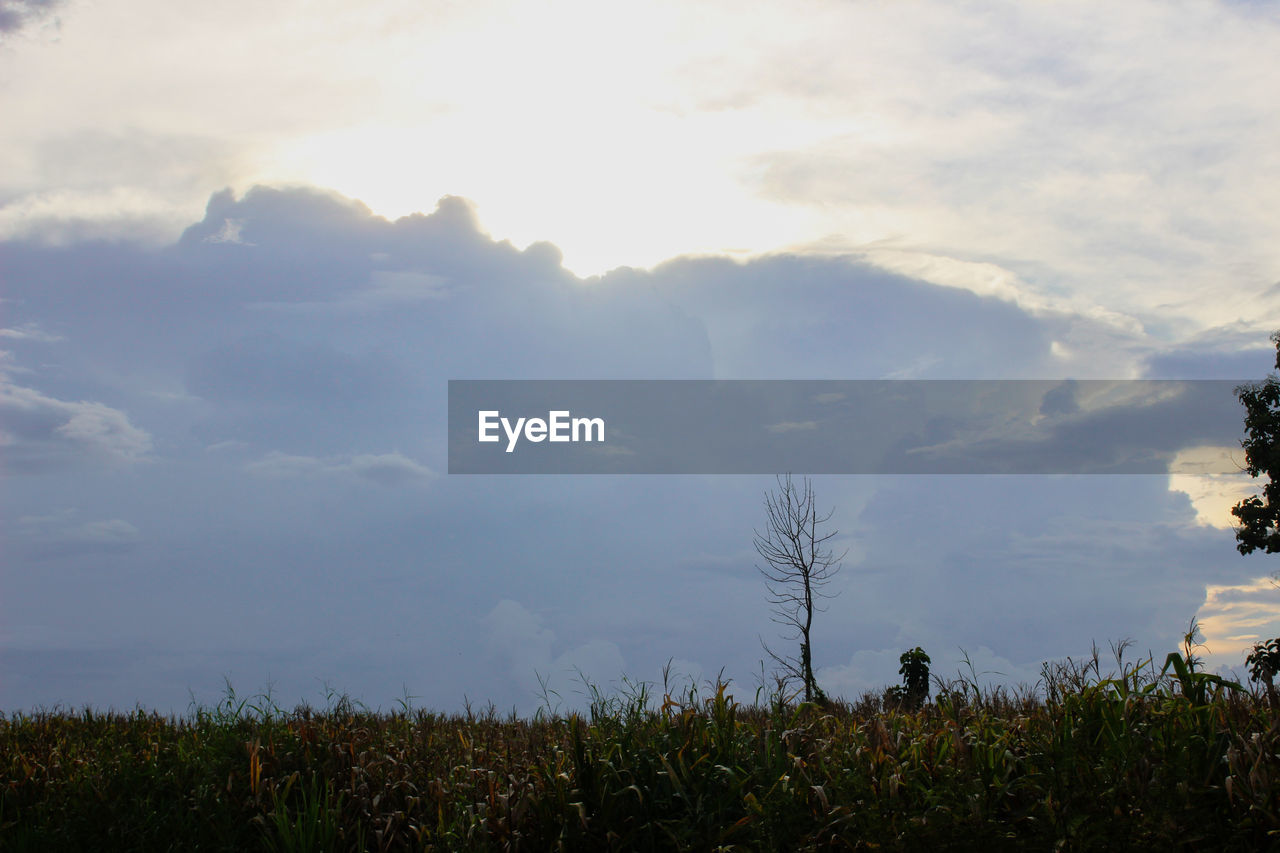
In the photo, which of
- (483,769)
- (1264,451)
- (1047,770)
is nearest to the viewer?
(1047,770)

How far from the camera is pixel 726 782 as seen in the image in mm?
6762

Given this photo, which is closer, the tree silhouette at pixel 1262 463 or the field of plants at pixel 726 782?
the field of plants at pixel 726 782

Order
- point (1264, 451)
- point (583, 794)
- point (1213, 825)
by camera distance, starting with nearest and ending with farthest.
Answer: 1. point (1213, 825)
2. point (583, 794)
3. point (1264, 451)

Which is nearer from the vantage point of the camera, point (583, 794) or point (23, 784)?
point (583, 794)

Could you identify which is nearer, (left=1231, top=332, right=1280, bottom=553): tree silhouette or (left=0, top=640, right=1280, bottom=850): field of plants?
(left=0, top=640, right=1280, bottom=850): field of plants

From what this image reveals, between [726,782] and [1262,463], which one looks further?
[1262,463]

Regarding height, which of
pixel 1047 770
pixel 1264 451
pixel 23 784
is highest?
pixel 1264 451

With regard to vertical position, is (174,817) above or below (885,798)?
below

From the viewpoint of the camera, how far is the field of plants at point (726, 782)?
557 centimetres

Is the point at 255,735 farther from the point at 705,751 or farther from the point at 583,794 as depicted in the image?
the point at 705,751

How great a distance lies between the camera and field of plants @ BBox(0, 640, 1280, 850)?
5570 millimetres

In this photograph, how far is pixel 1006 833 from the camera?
5531mm

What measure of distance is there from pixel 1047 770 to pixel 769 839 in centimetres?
193

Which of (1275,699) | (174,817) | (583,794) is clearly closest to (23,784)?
(174,817)
